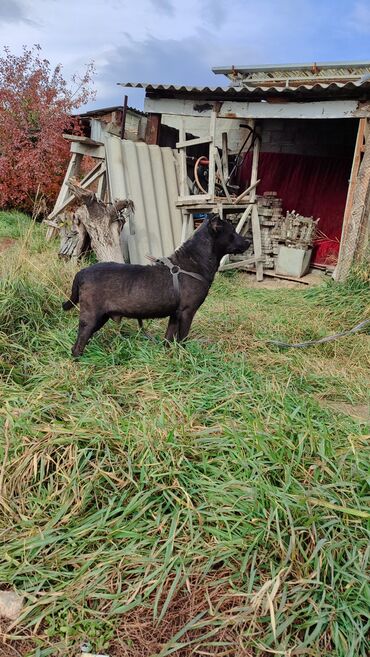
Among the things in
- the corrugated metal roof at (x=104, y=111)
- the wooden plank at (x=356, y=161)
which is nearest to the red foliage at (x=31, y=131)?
the corrugated metal roof at (x=104, y=111)

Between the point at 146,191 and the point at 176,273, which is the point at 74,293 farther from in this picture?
the point at 146,191

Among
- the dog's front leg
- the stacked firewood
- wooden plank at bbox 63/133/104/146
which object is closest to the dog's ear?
the dog's front leg

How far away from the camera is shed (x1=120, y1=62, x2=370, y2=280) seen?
298 inches

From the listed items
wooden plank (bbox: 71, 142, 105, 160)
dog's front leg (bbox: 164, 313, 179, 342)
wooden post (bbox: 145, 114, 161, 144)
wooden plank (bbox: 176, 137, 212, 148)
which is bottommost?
dog's front leg (bbox: 164, 313, 179, 342)

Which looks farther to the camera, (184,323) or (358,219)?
(358,219)

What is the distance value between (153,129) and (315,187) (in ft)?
11.1

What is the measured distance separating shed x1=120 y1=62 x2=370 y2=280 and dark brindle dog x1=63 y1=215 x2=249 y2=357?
12.3 feet

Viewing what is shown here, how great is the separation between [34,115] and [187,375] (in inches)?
427

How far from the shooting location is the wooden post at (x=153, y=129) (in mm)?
9922

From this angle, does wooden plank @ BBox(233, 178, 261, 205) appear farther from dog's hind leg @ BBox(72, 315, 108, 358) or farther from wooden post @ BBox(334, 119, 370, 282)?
dog's hind leg @ BBox(72, 315, 108, 358)

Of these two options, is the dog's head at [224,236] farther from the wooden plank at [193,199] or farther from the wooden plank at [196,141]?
the wooden plank at [196,141]

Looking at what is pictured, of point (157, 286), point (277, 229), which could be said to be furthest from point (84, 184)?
point (157, 286)

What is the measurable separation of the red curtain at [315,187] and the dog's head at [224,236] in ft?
15.5

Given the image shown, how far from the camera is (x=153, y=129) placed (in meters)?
9.96
